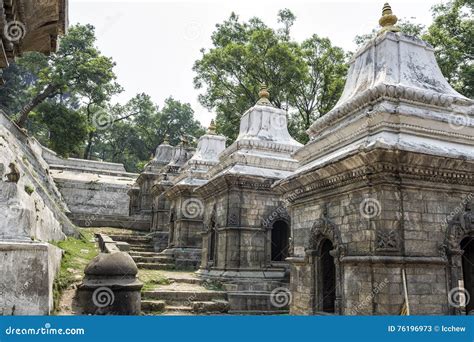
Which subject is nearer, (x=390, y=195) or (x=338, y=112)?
(x=390, y=195)

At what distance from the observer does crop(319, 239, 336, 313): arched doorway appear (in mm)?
8344

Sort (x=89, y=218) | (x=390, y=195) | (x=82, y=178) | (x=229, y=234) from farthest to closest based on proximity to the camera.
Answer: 1. (x=82, y=178)
2. (x=89, y=218)
3. (x=229, y=234)
4. (x=390, y=195)

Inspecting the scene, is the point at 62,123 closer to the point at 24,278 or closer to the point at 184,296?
the point at 184,296

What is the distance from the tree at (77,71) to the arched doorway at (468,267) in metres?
21.8

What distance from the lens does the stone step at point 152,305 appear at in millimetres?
10484

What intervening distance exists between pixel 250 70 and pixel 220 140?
24.3ft

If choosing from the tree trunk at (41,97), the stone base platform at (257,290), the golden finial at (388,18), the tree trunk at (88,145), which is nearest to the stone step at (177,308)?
the stone base platform at (257,290)

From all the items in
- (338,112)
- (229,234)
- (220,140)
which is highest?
(220,140)

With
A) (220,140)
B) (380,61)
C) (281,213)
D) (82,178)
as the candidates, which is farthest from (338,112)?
(82,178)

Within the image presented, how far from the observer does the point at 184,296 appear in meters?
11.5

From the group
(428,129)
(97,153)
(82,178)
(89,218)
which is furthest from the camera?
(97,153)

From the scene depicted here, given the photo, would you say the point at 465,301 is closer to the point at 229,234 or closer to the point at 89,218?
the point at 229,234

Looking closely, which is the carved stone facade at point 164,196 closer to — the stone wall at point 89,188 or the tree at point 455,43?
the stone wall at point 89,188

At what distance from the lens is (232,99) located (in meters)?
26.9
